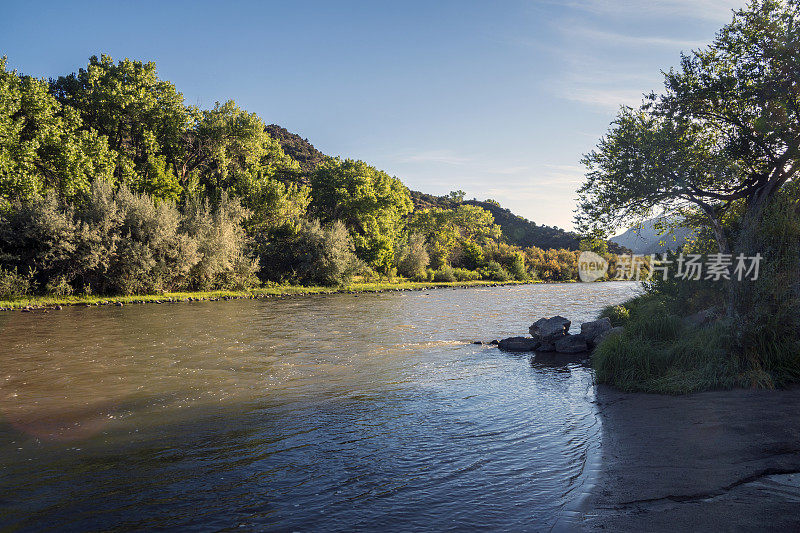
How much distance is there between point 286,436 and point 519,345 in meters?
11.3

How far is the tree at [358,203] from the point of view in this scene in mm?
59562

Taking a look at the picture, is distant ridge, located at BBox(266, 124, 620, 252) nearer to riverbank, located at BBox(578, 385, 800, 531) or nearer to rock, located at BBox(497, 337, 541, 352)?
rock, located at BBox(497, 337, 541, 352)

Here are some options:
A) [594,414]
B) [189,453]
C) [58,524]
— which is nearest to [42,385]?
[189,453]

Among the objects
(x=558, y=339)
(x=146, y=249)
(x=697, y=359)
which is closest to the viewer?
(x=697, y=359)

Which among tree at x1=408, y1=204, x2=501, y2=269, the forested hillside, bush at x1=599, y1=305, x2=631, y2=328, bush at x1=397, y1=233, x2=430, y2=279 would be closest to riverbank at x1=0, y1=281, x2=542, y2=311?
the forested hillside

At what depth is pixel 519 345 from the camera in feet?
56.4

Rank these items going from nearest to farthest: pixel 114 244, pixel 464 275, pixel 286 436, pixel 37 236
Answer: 1. pixel 286 436
2. pixel 37 236
3. pixel 114 244
4. pixel 464 275

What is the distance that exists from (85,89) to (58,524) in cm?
4498

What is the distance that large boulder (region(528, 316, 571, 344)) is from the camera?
17.4 metres

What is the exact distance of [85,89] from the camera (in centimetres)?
3909

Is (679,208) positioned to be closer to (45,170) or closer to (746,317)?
(746,317)

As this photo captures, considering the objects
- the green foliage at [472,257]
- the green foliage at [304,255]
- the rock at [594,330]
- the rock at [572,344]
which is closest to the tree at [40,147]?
the green foliage at [304,255]

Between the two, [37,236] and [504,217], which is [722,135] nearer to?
[37,236]

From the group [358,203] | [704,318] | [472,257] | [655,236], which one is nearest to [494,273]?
[472,257]
